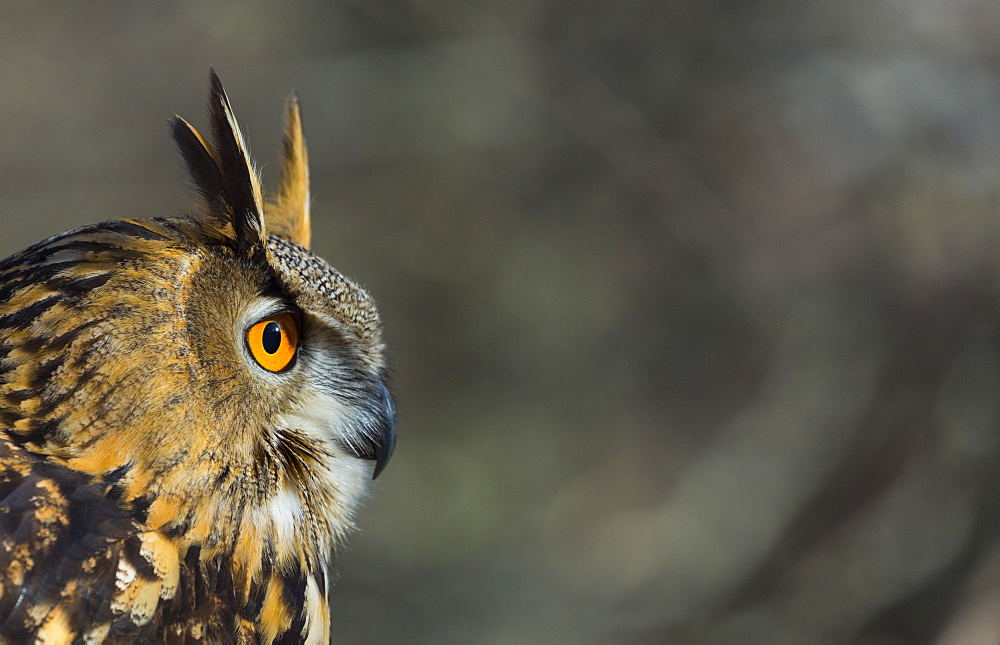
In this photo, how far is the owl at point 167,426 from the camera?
973 millimetres

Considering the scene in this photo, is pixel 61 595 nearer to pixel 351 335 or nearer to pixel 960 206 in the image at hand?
pixel 351 335

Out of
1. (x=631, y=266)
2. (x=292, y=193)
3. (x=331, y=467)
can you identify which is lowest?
(x=331, y=467)

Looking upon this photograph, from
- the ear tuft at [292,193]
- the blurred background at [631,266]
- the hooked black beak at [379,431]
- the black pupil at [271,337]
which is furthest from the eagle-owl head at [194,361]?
the blurred background at [631,266]

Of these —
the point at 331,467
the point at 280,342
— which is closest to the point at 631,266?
the point at 331,467


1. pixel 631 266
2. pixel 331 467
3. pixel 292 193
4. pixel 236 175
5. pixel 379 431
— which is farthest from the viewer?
pixel 631 266

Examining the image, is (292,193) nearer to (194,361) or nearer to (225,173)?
(225,173)

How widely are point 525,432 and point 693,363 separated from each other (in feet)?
4.83

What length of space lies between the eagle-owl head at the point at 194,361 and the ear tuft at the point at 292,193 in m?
0.43

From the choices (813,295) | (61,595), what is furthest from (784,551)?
(61,595)

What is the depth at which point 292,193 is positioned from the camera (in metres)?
1.79

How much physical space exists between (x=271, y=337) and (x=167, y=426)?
0.22 m

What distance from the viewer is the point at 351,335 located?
1388 mm

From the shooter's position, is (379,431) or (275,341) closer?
(275,341)

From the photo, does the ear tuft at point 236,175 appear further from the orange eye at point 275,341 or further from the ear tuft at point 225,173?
the orange eye at point 275,341
